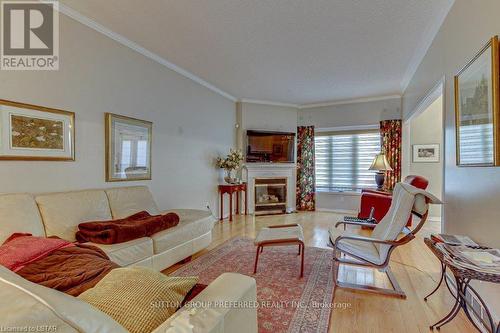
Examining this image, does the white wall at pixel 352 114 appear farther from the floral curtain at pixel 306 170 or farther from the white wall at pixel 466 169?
the white wall at pixel 466 169

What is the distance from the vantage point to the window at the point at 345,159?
607cm

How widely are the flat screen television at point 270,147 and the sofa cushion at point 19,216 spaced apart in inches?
169

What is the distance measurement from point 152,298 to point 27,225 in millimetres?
1929

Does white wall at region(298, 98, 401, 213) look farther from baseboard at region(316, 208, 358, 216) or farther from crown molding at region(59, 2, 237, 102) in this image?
crown molding at region(59, 2, 237, 102)

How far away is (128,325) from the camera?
0.76 metres

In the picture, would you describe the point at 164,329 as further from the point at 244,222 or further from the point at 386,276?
the point at 244,222

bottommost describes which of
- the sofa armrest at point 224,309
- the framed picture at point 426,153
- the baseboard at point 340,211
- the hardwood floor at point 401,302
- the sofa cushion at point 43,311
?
the hardwood floor at point 401,302

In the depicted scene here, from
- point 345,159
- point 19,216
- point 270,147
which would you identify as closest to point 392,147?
point 345,159

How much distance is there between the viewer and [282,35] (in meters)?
3.04

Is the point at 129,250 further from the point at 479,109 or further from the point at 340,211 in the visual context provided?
the point at 340,211

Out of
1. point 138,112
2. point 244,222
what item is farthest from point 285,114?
point 138,112

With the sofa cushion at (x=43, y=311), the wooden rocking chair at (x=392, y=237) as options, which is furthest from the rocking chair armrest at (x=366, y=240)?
the sofa cushion at (x=43, y=311)

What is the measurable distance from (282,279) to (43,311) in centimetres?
241

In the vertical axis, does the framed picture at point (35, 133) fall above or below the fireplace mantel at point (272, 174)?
above
